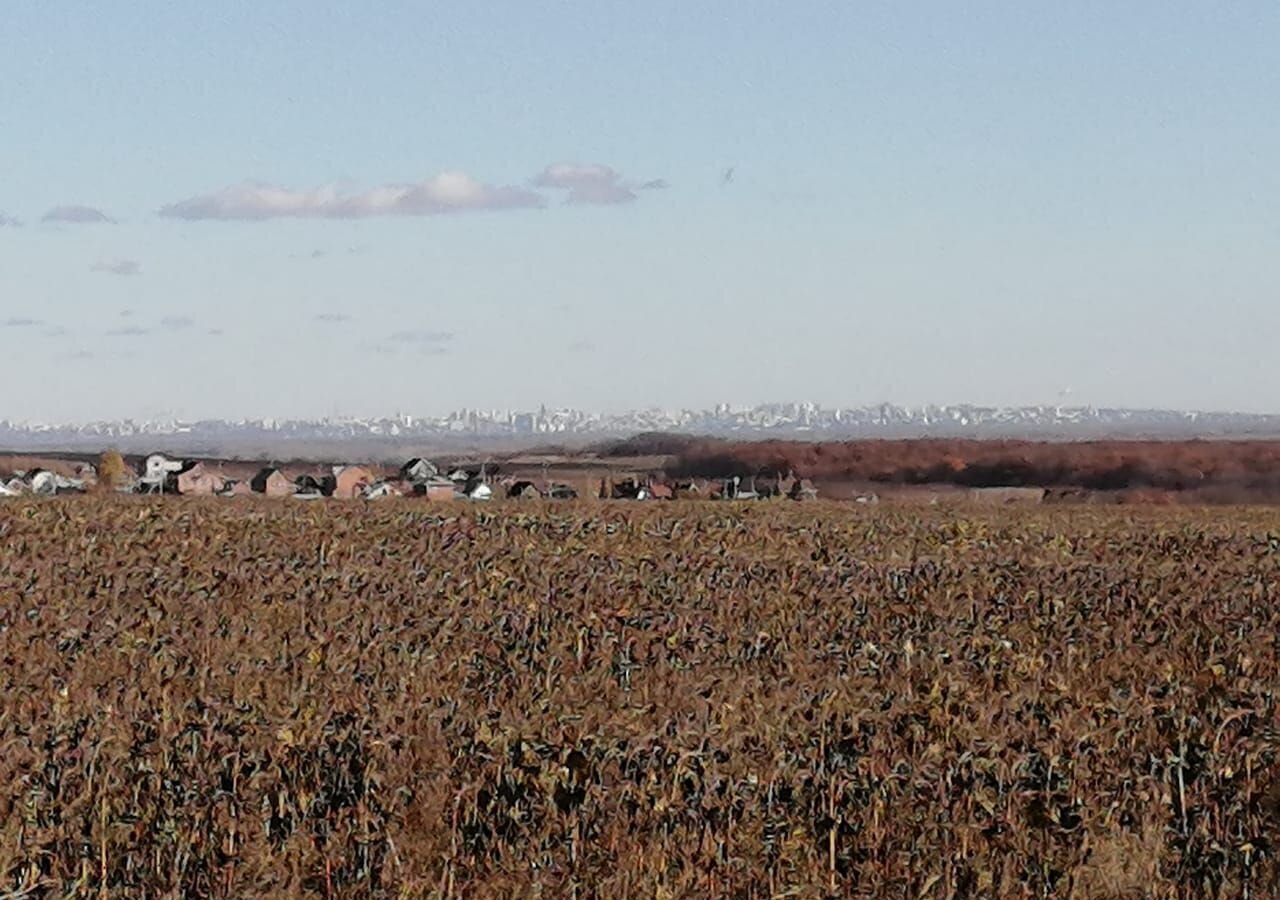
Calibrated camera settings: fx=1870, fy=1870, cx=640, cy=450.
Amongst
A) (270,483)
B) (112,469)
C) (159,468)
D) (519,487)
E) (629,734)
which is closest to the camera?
(629,734)

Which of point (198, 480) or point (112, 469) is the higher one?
point (112, 469)

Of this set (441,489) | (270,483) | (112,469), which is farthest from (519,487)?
(112,469)

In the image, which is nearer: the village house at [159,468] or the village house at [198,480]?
the village house at [198,480]

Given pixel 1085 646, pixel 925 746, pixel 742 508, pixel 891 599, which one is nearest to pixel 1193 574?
pixel 891 599

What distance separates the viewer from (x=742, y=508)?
43.7 m

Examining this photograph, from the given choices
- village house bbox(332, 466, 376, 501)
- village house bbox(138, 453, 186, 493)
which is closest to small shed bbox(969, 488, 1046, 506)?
village house bbox(332, 466, 376, 501)

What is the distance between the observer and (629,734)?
1030cm

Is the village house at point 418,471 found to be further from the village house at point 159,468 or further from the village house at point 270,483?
the village house at point 159,468

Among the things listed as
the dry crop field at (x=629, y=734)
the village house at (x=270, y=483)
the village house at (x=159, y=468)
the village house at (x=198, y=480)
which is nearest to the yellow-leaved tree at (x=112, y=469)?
the village house at (x=159, y=468)

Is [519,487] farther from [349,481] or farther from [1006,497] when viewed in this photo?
[1006,497]

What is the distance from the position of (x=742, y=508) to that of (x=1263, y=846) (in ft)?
113

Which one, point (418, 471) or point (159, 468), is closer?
point (418, 471)

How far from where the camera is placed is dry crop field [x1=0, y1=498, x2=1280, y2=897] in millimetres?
8828

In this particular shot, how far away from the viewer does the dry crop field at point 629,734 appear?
883cm
